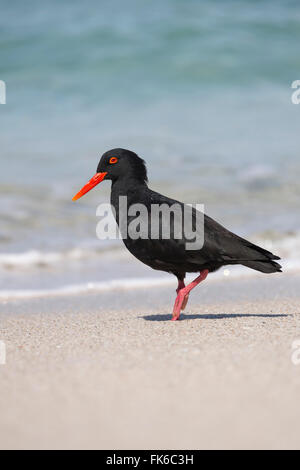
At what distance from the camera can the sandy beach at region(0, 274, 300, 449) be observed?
2.84 meters

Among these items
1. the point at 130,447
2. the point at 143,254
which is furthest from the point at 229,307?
the point at 130,447

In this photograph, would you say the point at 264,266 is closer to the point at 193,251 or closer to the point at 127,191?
the point at 193,251

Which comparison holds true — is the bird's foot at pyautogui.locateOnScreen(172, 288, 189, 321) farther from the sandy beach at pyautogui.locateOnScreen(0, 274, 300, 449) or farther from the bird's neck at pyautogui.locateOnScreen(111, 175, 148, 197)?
the bird's neck at pyautogui.locateOnScreen(111, 175, 148, 197)

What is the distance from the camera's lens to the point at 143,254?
5016 millimetres

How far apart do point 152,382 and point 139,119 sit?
12075 millimetres

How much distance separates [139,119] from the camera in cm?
1498

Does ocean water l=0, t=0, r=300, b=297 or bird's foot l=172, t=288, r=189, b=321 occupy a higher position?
→ ocean water l=0, t=0, r=300, b=297

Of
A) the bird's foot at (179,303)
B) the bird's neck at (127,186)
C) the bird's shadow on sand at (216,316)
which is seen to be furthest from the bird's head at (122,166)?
the bird's shadow on sand at (216,316)

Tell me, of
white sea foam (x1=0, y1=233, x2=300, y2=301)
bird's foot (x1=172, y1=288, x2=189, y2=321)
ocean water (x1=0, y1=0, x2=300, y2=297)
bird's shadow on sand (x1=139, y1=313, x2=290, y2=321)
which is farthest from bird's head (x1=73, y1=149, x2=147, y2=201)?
ocean water (x1=0, y1=0, x2=300, y2=297)

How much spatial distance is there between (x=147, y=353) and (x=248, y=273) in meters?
3.95

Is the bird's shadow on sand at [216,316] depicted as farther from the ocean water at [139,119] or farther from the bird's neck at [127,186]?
the ocean water at [139,119]

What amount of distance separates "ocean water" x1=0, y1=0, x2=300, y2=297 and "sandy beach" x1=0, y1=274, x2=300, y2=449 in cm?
279

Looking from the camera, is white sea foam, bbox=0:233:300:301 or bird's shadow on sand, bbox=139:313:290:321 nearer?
bird's shadow on sand, bbox=139:313:290:321

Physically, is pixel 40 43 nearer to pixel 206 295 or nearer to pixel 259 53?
pixel 259 53
